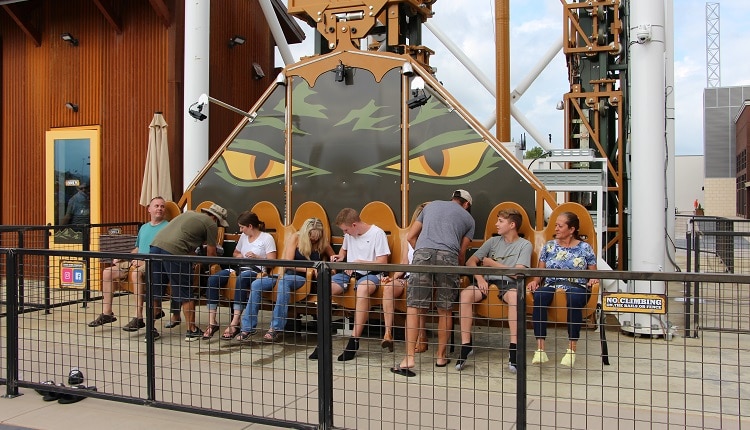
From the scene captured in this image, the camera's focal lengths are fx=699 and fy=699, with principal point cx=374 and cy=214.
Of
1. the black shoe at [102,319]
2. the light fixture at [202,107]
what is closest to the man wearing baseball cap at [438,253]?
the black shoe at [102,319]

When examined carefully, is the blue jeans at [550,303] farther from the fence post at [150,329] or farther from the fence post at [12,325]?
the fence post at [12,325]

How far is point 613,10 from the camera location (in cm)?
1035

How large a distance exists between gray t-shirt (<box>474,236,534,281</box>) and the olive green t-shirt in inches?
110

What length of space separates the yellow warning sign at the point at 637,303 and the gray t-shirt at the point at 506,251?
8.34 ft

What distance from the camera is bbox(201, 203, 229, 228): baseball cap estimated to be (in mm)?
7668

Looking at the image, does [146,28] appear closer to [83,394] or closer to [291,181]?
[291,181]

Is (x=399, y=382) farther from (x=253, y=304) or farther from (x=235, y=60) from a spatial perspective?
(x=235, y=60)

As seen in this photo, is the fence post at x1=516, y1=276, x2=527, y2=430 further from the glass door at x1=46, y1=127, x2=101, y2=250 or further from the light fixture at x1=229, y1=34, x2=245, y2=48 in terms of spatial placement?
the light fixture at x1=229, y1=34, x2=245, y2=48

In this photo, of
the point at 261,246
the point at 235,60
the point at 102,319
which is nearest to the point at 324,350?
the point at 102,319

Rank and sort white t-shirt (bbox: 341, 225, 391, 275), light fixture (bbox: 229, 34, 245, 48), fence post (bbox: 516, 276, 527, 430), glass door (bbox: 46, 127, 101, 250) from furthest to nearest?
light fixture (bbox: 229, 34, 245, 48) < glass door (bbox: 46, 127, 101, 250) < white t-shirt (bbox: 341, 225, 391, 275) < fence post (bbox: 516, 276, 527, 430)

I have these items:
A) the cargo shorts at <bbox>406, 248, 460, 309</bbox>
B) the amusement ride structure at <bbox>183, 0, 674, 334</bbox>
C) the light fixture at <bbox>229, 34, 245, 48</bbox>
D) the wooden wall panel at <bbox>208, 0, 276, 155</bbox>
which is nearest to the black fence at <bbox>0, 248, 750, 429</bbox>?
the cargo shorts at <bbox>406, 248, 460, 309</bbox>

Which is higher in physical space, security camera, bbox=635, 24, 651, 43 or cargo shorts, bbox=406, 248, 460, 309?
security camera, bbox=635, 24, 651, 43

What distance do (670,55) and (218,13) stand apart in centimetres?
762

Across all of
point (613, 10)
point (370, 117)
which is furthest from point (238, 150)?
point (613, 10)
